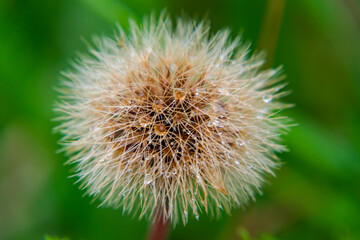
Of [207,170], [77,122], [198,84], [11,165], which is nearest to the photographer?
[207,170]

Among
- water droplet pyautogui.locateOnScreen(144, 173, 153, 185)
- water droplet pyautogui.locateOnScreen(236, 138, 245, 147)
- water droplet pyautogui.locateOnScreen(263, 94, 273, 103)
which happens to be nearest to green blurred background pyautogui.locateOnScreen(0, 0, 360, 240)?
water droplet pyautogui.locateOnScreen(263, 94, 273, 103)

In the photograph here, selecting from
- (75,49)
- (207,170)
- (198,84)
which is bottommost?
(207,170)

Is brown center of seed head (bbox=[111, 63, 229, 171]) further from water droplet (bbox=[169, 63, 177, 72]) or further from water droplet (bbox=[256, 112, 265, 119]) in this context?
water droplet (bbox=[256, 112, 265, 119])

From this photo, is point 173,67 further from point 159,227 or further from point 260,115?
point 159,227

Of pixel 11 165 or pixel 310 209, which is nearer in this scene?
pixel 310 209

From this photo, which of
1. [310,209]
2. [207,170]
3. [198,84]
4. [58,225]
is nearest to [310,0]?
[310,209]

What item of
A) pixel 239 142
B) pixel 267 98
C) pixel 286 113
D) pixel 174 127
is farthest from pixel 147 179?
pixel 286 113

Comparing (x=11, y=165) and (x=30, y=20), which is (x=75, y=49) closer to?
(x=30, y=20)
